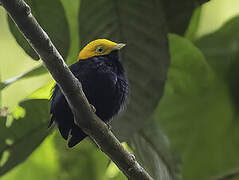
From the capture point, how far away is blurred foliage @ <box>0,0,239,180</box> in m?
2.59

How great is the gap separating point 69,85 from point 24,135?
966 millimetres

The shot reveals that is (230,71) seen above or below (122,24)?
below

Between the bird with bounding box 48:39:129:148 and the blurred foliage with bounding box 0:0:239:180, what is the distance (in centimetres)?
9

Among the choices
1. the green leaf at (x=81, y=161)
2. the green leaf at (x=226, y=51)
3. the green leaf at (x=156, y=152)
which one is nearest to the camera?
the green leaf at (x=156, y=152)

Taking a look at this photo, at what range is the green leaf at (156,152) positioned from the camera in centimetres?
257

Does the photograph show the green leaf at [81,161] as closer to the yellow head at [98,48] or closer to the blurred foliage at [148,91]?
the blurred foliage at [148,91]

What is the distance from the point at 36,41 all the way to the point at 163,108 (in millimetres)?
1560

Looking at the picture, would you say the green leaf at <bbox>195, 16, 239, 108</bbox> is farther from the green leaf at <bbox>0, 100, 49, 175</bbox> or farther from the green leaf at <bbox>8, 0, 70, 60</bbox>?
the green leaf at <bbox>0, 100, 49, 175</bbox>

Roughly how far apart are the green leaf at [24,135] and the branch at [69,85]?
0.73 metres

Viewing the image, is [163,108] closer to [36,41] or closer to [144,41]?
[144,41]

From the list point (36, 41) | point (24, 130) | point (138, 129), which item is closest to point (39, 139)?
point (24, 130)

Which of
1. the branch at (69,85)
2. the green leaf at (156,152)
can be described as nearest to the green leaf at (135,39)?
the green leaf at (156,152)

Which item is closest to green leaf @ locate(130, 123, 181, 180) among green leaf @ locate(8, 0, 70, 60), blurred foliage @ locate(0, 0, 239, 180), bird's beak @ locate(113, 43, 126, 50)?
blurred foliage @ locate(0, 0, 239, 180)

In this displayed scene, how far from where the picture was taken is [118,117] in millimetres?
2725
